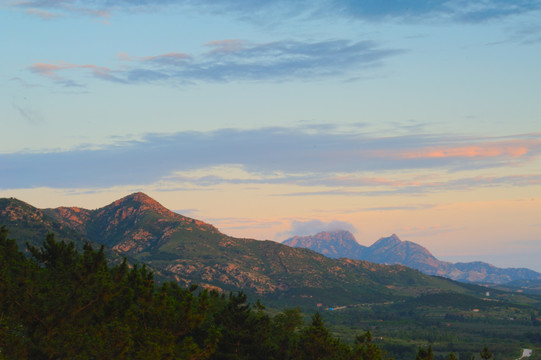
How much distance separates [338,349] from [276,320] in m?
60.4

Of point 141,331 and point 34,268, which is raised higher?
point 34,268

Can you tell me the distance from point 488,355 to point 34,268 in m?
60.4

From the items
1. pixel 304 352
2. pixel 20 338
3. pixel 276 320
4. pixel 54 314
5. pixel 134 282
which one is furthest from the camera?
pixel 276 320

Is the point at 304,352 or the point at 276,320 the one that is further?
the point at 276,320

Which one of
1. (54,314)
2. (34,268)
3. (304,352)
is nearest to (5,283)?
(54,314)

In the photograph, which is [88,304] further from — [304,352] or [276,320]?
[276,320]

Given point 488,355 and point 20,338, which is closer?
point 20,338

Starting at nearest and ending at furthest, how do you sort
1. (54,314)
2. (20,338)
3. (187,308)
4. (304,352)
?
(20,338) < (54,314) < (187,308) < (304,352)

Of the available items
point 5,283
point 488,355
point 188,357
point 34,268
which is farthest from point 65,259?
point 488,355

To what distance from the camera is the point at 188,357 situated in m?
70.1

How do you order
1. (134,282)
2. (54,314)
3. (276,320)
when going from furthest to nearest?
(276,320) < (134,282) < (54,314)

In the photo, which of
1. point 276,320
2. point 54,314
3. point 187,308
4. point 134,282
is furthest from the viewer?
point 276,320

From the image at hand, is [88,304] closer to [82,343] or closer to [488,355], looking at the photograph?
[82,343]

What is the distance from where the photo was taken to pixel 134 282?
273ft
